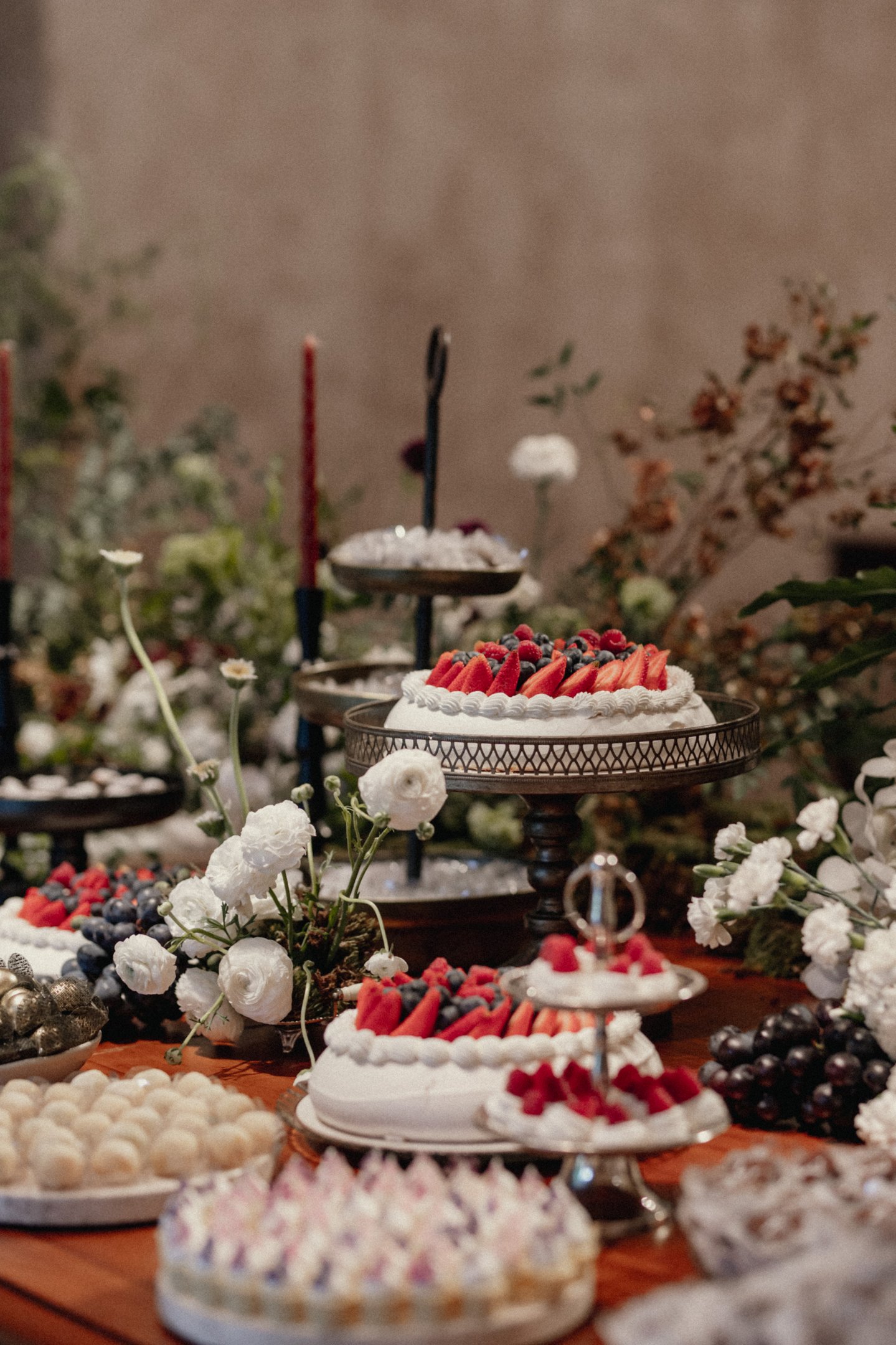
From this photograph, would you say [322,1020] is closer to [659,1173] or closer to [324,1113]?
[324,1113]

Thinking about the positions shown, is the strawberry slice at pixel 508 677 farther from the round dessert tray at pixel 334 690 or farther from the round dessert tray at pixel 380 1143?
the round dessert tray at pixel 380 1143

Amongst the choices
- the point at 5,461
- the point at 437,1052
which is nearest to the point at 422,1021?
the point at 437,1052

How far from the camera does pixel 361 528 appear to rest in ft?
12.5

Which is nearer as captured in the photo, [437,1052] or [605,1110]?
[605,1110]

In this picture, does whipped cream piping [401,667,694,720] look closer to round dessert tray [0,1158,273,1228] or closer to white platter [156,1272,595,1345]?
round dessert tray [0,1158,273,1228]

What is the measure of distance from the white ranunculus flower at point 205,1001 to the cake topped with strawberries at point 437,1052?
0.90 ft

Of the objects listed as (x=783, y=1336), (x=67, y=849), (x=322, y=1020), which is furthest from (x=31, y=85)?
(x=783, y=1336)

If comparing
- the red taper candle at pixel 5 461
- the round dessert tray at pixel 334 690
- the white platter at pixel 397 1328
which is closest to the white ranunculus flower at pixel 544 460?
Result: the round dessert tray at pixel 334 690

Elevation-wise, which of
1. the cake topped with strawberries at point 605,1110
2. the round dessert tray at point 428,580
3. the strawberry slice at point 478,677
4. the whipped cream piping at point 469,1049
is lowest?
the whipped cream piping at point 469,1049

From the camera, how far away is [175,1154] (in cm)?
121

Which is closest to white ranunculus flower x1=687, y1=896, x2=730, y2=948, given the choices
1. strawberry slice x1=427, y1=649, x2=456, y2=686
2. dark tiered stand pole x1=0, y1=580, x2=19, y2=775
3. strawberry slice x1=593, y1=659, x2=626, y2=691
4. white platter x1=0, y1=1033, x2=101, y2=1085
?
strawberry slice x1=593, y1=659, x2=626, y2=691

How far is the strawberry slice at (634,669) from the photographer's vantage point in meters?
1.61

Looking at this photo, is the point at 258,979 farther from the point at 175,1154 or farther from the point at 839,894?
the point at 839,894

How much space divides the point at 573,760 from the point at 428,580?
41 centimetres
